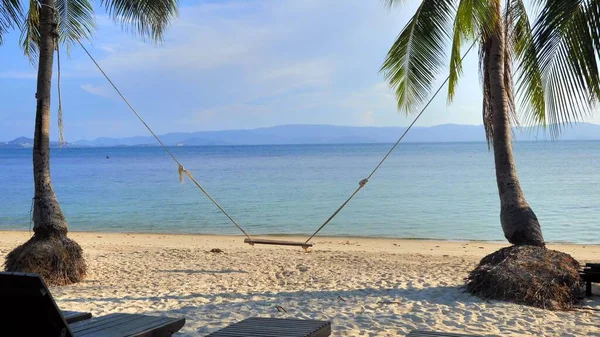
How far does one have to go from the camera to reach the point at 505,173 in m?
5.34

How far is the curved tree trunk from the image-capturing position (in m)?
5.54

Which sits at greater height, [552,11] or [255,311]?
[552,11]

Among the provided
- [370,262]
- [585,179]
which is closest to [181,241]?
[370,262]

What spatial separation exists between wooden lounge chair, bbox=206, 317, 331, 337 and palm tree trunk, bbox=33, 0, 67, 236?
356 centimetres

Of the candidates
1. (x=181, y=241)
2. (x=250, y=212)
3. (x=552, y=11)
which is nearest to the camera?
(x=552, y=11)

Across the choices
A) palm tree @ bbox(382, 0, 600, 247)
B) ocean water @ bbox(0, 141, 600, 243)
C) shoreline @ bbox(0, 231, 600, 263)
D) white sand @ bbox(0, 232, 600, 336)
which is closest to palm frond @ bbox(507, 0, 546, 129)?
palm tree @ bbox(382, 0, 600, 247)

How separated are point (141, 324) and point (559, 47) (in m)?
3.01

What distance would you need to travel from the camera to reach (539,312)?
4.25 m

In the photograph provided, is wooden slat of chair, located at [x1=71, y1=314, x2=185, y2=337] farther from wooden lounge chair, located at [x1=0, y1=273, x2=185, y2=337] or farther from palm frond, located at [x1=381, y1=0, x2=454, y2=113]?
palm frond, located at [x1=381, y1=0, x2=454, y2=113]

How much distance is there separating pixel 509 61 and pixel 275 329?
4449 mm

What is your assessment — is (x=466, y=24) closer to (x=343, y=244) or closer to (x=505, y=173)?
(x=505, y=173)

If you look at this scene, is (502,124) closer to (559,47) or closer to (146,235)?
(559,47)

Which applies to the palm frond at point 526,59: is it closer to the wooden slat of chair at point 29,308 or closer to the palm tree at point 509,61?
the palm tree at point 509,61

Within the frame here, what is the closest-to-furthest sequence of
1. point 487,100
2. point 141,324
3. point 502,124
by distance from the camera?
point 141,324 < point 502,124 < point 487,100
